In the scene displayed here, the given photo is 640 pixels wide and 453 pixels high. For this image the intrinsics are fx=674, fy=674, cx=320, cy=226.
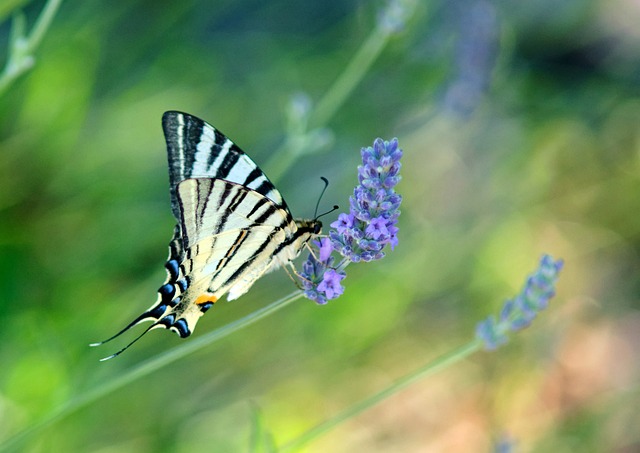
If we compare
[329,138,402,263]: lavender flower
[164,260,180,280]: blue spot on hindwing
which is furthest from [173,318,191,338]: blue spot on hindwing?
[329,138,402,263]: lavender flower

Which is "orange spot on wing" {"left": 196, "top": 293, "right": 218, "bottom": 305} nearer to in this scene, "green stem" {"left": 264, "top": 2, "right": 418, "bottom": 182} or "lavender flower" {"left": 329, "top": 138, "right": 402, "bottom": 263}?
"lavender flower" {"left": 329, "top": 138, "right": 402, "bottom": 263}

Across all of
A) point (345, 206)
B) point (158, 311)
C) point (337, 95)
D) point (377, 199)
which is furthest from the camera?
point (345, 206)

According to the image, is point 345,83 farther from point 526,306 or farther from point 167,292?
point 167,292

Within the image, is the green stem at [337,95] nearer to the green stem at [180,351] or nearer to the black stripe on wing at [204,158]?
the black stripe on wing at [204,158]

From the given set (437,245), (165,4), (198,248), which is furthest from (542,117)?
(198,248)

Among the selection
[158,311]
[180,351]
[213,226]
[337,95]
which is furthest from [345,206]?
[180,351]
